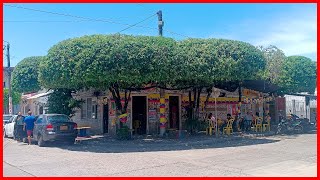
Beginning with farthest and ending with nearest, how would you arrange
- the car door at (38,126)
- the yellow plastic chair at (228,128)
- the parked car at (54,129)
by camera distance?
the yellow plastic chair at (228,128) < the car door at (38,126) < the parked car at (54,129)

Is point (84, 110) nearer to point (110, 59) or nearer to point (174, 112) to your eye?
point (174, 112)

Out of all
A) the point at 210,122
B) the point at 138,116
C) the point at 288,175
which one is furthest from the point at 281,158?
the point at 138,116

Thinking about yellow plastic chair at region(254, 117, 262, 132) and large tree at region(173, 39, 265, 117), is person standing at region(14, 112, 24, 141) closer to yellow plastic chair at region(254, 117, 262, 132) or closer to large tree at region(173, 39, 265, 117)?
large tree at region(173, 39, 265, 117)

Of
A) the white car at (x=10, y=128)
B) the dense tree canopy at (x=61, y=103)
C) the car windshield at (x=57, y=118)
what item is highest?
the dense tree canopy at (x=61, y=103)

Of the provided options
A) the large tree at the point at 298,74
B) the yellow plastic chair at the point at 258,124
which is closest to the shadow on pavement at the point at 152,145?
the yellow plastic chair at the point at 258,124

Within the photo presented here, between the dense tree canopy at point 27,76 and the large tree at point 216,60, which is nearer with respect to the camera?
the large tree at point 216,60

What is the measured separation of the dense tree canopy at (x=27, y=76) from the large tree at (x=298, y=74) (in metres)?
17.2

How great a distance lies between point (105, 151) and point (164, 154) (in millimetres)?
2838

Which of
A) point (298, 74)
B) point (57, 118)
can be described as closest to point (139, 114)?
point (57, 118)

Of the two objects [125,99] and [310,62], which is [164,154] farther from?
[310,62]

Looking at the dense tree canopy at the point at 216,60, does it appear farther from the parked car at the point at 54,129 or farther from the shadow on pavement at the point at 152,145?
the parked car at the point at 54,129

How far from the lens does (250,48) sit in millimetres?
17766

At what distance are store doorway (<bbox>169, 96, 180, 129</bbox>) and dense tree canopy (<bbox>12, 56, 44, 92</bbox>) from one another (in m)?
10.2

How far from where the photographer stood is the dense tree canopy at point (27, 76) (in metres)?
25.9
